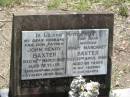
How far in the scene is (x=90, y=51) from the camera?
479 cm

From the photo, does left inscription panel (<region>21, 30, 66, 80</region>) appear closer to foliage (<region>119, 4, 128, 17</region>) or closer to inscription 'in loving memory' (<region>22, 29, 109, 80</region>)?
inscription 'in loving memory' (<region>22, 29, 109, 80</region>)

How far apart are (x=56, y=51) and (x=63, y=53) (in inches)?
3.1

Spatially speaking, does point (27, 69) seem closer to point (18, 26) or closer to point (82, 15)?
point (18, 26)

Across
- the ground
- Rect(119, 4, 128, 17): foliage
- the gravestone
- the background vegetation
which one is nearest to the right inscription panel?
the gravestone

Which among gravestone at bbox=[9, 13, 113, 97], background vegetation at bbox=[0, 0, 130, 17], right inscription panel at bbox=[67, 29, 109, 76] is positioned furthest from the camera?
background vegetation at bbox=[0, 0, 130, 17]

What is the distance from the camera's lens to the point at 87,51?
4.78 meters

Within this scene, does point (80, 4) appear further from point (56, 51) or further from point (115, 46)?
point (56, 51)

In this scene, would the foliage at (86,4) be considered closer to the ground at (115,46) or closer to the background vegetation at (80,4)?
the background vegetation at (80,4)

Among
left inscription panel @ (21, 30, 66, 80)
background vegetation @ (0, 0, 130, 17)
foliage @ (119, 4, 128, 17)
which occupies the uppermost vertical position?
background vegetation @ (0, 0, 130, 17)

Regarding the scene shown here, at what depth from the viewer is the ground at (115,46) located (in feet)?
19.3

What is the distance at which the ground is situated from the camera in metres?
5.89

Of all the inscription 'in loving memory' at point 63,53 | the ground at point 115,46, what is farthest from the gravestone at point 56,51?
the ground at point 115,46

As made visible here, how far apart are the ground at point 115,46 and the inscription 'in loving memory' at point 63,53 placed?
69 centimetres

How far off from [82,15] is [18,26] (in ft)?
2.21
